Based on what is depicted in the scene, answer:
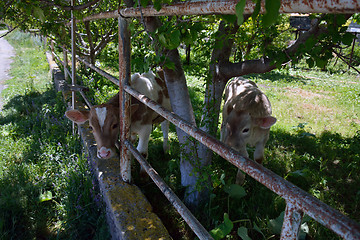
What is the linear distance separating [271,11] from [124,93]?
6.53ft

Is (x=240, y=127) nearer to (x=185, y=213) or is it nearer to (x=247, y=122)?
(x=247, y=122)

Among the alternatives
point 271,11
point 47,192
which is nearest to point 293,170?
point 47,192

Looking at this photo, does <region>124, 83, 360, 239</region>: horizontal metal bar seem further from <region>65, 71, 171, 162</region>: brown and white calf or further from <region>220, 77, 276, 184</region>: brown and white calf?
<region>220, 77, 276, 184</region>: brown and white calf

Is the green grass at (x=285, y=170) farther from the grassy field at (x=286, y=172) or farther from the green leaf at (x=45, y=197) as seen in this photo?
the green leaf at (x=45, y=197)

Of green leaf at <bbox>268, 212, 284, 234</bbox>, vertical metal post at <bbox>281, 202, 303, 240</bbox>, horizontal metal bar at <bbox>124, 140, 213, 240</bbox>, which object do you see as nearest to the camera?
vertical metal post at <bbox>281, 202, 303, 240</bbox>

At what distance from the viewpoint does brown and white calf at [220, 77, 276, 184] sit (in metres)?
3.58

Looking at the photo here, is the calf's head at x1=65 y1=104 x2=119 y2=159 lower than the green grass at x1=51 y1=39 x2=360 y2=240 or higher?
higher

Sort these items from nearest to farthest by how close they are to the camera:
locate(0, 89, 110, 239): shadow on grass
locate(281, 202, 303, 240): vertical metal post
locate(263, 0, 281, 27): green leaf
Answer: locate(263, 0, 281, 27): green leaf → locate(281, 202, 303, 240): vertical metal post → locate(0, 89, 110, 239): shadow on grass

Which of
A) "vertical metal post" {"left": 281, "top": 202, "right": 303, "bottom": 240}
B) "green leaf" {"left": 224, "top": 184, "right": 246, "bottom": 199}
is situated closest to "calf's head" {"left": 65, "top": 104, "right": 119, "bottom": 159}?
"green leaf" {"left": 224, "top": 184, "right": 246, "bottom": 199}

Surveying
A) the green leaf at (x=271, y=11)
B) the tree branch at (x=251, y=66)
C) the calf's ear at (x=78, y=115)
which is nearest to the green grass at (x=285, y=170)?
the tree branch at (x=251, y=66)

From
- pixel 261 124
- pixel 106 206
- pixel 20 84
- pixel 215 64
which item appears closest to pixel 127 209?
pixel 106 206

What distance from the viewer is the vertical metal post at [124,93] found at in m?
2.47

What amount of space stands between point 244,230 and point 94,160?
201 cm

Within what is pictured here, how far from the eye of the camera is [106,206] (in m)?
2.68
